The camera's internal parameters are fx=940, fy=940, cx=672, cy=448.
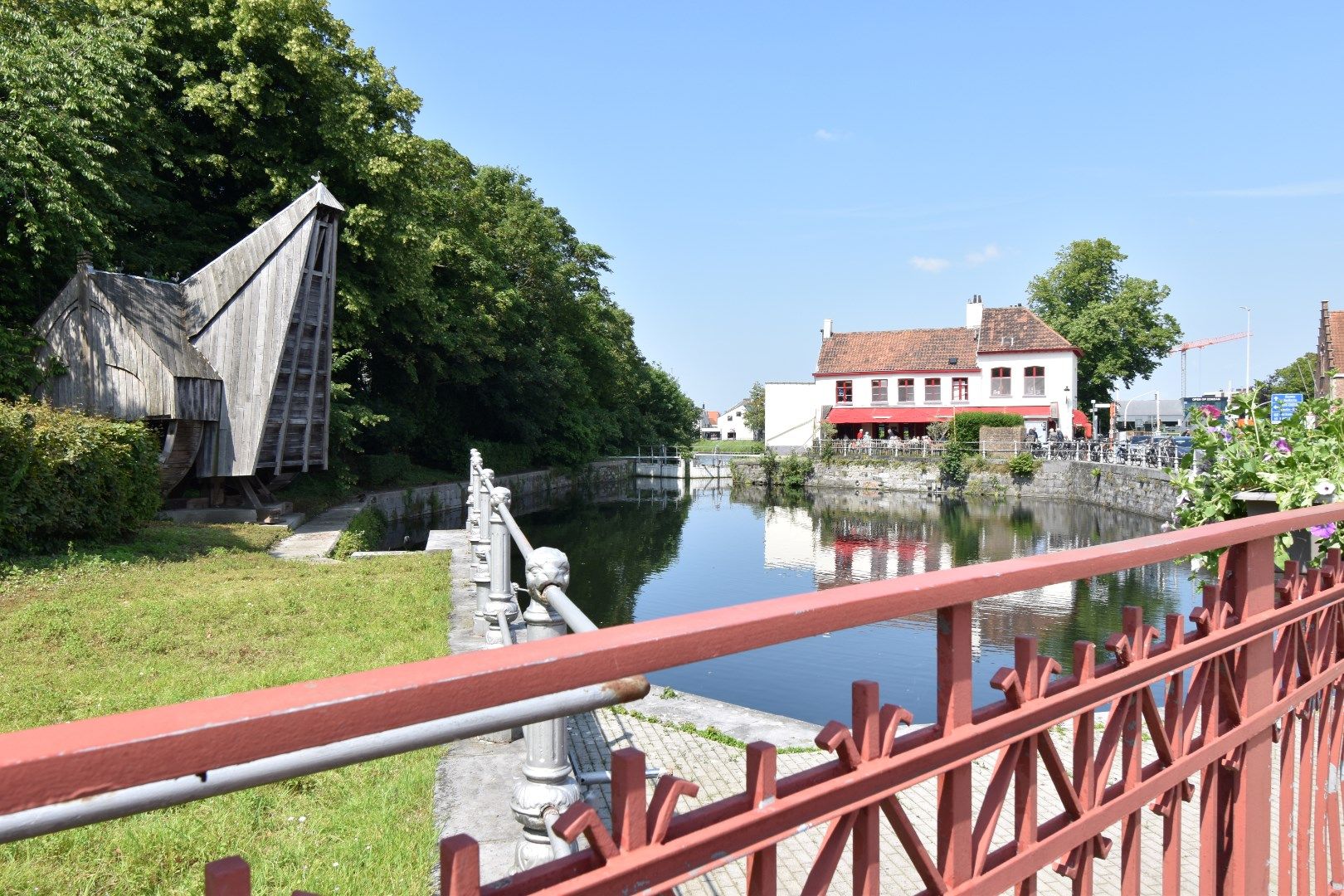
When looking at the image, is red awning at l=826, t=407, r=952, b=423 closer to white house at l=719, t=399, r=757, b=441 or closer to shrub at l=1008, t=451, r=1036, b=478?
shrub at l=1008, t=451, r=1036, b=478

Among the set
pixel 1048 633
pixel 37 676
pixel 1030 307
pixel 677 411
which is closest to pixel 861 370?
pixel 1030 307

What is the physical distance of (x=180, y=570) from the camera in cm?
1056

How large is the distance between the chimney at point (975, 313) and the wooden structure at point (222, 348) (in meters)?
39.8

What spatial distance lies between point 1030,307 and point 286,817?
55.8 meters

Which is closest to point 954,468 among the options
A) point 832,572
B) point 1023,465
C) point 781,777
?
point 1023,465

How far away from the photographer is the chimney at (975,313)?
49.9 meters

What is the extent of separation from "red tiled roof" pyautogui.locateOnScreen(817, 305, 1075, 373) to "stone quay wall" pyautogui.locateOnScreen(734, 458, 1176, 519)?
28.9 ft

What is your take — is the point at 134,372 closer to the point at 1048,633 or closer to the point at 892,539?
the point at 1048,633

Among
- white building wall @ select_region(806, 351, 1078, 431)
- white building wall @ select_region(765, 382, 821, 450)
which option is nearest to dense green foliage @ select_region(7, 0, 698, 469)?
white building wall @ select_region(806, 351, 1078, 431)

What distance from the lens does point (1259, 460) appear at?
5141 millimetres

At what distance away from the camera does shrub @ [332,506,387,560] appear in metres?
14.3

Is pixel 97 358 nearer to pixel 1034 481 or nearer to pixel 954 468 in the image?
pixel 954 468

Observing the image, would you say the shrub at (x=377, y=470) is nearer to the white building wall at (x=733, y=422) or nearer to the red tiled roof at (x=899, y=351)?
the red tiled roof at (x=899, y=351)

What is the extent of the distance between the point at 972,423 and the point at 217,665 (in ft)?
130
